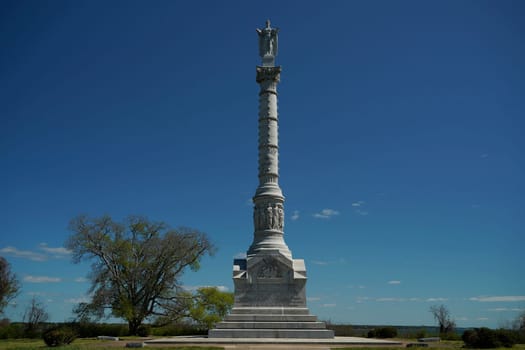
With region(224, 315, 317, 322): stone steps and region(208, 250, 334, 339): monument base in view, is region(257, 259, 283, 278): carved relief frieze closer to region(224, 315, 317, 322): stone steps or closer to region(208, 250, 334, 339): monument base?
region(208, 250, 334, 339): monument base

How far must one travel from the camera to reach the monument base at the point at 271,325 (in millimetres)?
21328

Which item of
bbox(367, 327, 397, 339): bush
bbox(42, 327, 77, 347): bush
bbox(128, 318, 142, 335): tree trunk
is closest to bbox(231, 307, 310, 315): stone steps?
bbox(367, 327, 397, 339): bush

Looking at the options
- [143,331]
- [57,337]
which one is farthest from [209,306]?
[57,337]

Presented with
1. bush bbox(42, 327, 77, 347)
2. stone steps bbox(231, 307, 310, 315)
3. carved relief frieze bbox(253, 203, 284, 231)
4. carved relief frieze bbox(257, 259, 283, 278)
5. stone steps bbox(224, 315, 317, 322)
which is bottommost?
bush bbox(42, 327, 77, 347)

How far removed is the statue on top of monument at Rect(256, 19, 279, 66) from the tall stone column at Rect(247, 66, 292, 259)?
1096mm

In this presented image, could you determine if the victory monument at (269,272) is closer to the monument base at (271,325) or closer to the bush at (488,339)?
the monument base at (271,325)

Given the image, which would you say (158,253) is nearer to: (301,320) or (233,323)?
(233,323)

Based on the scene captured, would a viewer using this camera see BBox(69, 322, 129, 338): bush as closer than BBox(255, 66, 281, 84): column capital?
No

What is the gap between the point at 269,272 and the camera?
24203mm

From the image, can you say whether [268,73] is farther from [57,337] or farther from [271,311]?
[57,337]

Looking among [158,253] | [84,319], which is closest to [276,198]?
[158,253]

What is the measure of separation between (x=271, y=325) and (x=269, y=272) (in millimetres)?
2978

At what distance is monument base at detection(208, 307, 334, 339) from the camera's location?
21328mm

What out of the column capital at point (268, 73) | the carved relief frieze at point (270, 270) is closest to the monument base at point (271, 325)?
the carved relief frieze at point (270, 270)
